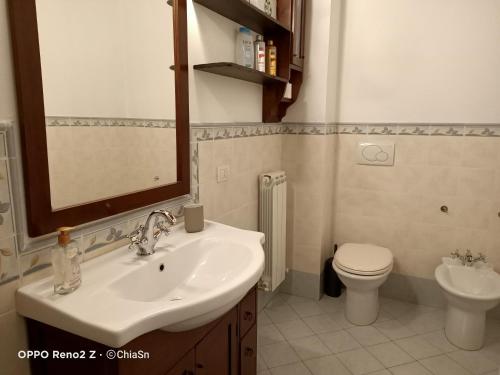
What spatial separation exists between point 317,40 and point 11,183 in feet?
6.42

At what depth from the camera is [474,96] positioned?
2.14 metres

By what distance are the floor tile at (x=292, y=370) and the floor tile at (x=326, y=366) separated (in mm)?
33

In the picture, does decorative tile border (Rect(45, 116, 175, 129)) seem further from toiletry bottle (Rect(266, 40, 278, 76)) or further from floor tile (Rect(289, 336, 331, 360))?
floor tile (Rect(289, 336, 331, 360))

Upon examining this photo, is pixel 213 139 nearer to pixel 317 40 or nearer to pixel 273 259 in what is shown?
pixel 273 259

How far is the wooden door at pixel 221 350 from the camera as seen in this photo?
1.11m

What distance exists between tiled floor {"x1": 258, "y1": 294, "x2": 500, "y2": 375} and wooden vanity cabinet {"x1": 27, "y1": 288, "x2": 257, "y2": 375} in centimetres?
70

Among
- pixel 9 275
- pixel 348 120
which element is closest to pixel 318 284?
pixel 348 120

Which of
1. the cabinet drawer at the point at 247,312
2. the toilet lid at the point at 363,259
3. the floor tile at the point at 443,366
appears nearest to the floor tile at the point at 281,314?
the toilet lid at the point at 363,259

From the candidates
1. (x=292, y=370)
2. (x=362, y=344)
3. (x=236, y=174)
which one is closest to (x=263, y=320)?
(x=292, y=370)

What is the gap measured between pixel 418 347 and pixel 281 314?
33.3 inches

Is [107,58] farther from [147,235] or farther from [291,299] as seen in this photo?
[291,299]

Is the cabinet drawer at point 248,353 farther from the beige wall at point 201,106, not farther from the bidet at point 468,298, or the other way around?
the bidet at point 468,298

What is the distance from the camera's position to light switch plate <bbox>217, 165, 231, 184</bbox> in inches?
68.6

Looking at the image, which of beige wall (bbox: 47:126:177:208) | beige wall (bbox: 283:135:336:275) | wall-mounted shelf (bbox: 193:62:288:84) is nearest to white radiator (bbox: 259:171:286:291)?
beige wall (bbox: 283:135:336:275)
